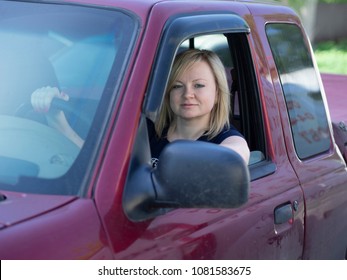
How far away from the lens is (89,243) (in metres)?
2.23

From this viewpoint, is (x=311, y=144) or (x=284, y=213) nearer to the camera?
(x=284, y=213)

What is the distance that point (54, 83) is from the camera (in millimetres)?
2729

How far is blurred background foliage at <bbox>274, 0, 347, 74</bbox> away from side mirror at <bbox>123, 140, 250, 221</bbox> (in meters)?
15.6

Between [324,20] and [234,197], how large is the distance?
2901cm

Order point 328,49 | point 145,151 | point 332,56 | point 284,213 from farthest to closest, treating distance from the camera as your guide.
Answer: point 328,49 → point 332,56 → point 284,213 → point 145,151

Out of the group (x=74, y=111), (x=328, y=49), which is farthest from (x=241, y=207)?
(x=328, y=49)

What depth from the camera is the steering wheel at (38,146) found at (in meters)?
2.47

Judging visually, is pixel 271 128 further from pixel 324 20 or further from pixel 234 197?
pixel 324 20

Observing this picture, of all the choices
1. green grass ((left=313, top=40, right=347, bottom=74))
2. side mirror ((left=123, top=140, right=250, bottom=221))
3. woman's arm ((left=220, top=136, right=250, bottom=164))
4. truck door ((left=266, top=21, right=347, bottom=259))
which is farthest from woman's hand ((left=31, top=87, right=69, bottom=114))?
green grass ((left=313, top=40, right=347, bottom=74))

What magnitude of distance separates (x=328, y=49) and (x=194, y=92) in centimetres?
2437

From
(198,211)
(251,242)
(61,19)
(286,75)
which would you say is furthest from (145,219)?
(286,75)

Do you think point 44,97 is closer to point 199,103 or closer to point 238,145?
point 199,103

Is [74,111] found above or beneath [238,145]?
above

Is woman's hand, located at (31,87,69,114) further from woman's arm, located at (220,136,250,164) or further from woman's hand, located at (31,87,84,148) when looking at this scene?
woman's arm, located at (220,136,250,164)
